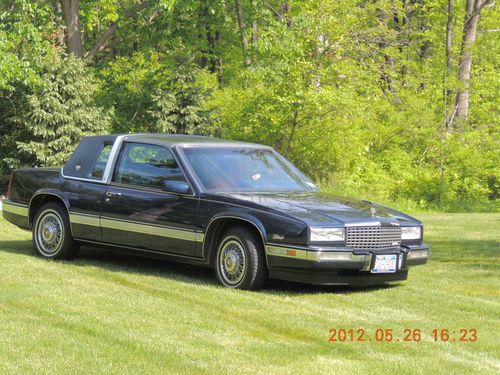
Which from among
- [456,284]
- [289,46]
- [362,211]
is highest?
[289,46]

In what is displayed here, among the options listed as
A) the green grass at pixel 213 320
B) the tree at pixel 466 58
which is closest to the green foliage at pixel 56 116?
the tree at pixel 466 58

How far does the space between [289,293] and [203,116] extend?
19.7 metres

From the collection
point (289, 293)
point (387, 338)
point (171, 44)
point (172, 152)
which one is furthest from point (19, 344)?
point (171, 44)

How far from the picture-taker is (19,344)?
22.6 ft

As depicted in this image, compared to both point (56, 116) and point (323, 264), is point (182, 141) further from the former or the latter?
point (56, 116)

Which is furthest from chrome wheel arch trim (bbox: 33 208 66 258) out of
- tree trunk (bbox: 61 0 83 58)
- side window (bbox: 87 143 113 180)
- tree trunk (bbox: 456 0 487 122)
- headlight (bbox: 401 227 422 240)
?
tree trunk (bbox: 456 0 487 122)

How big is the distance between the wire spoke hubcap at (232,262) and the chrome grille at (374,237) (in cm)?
113

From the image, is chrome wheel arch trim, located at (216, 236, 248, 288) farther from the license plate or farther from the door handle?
the door handle

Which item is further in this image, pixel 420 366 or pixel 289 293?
pixel 289 293

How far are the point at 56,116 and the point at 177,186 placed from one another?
1690 centimetres

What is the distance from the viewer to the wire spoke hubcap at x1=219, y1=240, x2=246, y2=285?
980 cm

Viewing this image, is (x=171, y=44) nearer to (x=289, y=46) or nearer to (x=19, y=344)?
(x=289, y=46)

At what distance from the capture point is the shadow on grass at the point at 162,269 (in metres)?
10.1

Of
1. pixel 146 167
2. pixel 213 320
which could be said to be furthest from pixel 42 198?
pixel 213 320
